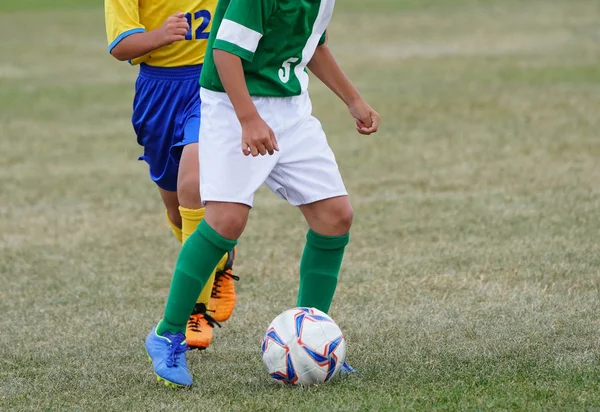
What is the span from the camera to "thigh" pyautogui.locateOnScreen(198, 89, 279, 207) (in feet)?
12.2

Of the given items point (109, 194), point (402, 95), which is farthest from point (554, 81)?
point (109, 194)

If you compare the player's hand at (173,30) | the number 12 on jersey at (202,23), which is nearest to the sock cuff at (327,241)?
the player's hand at (173,30)

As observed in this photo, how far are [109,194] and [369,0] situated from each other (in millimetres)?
19305

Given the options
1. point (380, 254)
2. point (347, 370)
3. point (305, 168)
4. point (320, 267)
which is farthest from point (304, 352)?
point (380, 254)

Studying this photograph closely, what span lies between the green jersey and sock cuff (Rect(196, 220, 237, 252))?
48 cm

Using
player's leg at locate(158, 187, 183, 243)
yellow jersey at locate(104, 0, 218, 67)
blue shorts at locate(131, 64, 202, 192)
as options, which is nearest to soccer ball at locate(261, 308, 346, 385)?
blue shorts at locate(131, 64, 202, 192)

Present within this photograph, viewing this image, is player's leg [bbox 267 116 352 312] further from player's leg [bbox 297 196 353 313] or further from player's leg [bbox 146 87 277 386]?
player's leg [bbox 146 87 277 386]

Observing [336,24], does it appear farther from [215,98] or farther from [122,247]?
[215,98]

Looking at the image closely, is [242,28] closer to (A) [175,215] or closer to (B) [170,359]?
(B) [170,359]

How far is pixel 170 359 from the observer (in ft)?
12.5

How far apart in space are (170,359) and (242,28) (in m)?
1.17

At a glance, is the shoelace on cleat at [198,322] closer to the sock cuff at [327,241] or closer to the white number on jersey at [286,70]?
the sock cuff at [327,241]

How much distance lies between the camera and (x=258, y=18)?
3.61 meters

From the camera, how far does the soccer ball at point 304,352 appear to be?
374cm
